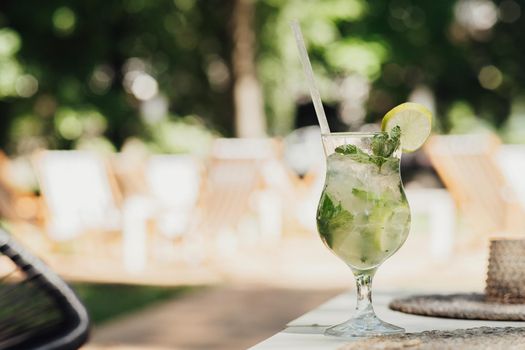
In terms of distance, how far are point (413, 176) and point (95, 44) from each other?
10998mm

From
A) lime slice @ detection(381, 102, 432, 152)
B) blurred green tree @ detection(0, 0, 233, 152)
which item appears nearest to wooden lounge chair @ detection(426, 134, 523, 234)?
blurred green tree @ detection(0, 0, 233, 152)

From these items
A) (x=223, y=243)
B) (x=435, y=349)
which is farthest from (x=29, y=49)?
(x=435, y=349)

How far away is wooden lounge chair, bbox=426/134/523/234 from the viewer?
34.1ft

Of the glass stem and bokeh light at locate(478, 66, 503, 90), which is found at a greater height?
bokeh light at locate(478, 66, 503, 90)

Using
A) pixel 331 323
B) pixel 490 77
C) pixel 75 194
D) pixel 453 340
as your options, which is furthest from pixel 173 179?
pixel 490 77

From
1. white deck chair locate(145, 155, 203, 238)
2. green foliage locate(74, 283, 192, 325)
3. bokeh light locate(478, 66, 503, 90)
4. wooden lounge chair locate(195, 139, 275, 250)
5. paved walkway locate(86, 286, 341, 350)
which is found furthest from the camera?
bokeh light locate(478, 66, 503, 90)

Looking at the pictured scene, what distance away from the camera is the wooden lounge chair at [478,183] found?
34.1ft

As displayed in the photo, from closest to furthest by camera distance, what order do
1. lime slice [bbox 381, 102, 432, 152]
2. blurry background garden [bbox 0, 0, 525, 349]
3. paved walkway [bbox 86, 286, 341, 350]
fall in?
lime slice [bbox 381, 102, 432, 152], paved walkway [bbox 86, 286, 341, 350], blurry background garden [bbox 0, 0, 525, 349]

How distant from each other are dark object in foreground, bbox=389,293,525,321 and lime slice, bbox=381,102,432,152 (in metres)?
0.37

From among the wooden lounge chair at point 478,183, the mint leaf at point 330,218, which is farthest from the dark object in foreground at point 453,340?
the wooden lounge chair at point 478,183

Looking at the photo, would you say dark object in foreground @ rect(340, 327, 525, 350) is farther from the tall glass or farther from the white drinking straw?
the white drinking straw

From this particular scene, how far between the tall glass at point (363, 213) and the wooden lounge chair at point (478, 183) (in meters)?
8.18

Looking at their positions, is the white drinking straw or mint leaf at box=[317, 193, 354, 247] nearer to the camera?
mint leaf at box=[317, 193, 354, 247]

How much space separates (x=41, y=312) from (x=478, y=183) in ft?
27.3
